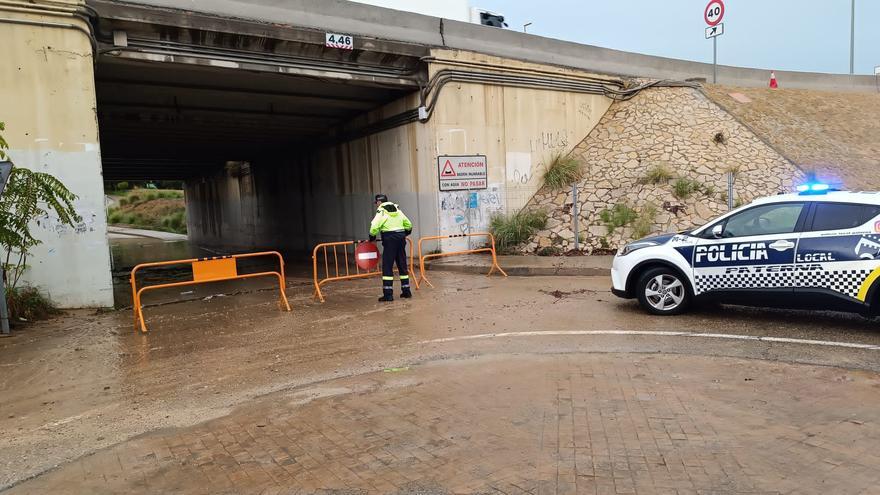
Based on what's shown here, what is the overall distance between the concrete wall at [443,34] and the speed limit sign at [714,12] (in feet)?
6.83

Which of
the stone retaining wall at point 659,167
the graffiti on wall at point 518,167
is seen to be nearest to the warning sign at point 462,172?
the graffiti on wall at point 518,167

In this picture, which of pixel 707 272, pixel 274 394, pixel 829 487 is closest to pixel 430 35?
pixel 707 272

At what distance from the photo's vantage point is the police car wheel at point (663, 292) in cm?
766

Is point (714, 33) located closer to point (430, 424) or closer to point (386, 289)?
point (386, 289)

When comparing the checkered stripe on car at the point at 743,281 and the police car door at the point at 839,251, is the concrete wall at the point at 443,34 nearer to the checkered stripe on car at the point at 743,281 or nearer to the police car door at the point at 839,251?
the checkered stripe on car at the point at 743,281

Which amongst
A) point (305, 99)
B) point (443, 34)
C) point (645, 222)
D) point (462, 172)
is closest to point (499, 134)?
point (462, 172)

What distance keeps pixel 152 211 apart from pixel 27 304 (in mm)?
56919

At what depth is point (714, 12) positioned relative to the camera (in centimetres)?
1823

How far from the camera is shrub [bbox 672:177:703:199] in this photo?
14812 mm

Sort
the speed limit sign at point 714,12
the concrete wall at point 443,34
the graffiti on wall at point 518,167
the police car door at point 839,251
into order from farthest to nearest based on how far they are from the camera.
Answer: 1. the speed limit sign at point 714,12
2. the graffiti on wall at point 518,167
3. the concrete wall at point 443,34
4. the police car door at point 839,251

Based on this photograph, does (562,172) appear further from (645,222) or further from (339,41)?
(339,41)

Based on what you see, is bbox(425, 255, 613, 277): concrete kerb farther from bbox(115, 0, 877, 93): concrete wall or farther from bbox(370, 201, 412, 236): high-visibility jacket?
bbox(115, 0, 877, 93): concrete wall

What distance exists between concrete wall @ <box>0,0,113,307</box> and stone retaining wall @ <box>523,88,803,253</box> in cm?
954

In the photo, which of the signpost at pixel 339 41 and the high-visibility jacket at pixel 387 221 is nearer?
the high-visibility jacket at pixel 387 221
